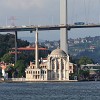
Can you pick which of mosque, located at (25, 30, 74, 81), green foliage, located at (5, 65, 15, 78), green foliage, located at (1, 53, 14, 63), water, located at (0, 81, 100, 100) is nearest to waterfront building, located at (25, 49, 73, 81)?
mosque, located at (25, 30, 74, 81)

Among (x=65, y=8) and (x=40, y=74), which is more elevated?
(x=65, y=8)

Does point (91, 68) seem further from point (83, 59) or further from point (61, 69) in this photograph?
point (61, 69)

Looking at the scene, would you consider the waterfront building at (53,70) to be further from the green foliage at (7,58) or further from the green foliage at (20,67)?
the green foliage at (7,58)

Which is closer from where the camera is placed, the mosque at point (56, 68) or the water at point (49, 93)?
the water at point (49, 93)

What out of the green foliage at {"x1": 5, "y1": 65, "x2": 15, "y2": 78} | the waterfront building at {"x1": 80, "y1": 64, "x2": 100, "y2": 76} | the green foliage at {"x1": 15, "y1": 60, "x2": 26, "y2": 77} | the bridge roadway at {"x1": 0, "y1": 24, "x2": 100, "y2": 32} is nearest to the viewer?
the bridge roadway at {"x1": 0, "y1": 24, "x2": 100, "y2": 32}

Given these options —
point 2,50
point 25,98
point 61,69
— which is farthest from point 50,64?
point 25,98

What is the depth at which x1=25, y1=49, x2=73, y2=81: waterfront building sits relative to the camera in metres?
110

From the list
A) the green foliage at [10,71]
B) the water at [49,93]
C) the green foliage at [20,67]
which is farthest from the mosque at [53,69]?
the water at [49,93]

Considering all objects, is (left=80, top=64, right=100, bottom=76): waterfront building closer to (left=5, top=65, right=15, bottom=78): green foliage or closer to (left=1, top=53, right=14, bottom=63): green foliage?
(left=1, top=53, right=14, bottom=63): green foliage

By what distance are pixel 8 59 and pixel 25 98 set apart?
7388cm

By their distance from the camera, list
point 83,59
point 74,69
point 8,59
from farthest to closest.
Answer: point 83,59 < point 8,59 < point 74,69

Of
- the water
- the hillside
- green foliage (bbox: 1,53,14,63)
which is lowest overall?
the water

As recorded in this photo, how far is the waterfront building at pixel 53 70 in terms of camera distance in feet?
359

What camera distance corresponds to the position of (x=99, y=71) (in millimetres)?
135875
